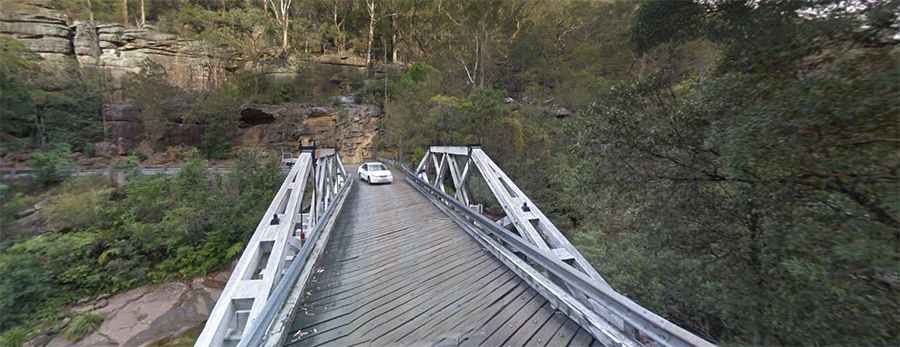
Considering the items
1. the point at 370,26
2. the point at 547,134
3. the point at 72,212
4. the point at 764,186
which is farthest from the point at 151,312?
the point at 370,26

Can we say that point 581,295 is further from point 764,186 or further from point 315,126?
point 315,126

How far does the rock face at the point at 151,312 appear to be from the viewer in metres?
7.62

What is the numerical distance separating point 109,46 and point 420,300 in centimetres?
3736

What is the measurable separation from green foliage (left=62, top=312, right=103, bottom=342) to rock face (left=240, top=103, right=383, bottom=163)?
16.3m

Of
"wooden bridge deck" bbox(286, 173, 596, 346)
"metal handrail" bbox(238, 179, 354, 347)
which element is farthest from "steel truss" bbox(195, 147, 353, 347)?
"wooden bridge deck" bbox(286, 173, 596, 346)

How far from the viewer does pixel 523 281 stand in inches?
122

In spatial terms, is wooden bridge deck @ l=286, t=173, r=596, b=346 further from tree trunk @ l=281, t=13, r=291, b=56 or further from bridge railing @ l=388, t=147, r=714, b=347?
tree trunk @ l=281, t=13, r=291, b=56

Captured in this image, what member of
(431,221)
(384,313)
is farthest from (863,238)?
(431,221)

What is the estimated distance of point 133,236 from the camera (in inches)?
424

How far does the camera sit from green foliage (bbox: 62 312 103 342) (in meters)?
7.63

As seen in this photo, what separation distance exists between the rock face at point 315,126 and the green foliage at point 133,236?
10.00 metres

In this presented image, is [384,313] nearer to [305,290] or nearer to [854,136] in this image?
[305,290]

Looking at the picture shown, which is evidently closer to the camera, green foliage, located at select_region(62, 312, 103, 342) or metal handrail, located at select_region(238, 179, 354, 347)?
metal handrail, located at select_region(238, 179, 354, 347)

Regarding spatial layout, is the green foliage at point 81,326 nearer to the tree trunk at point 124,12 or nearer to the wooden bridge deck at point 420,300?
the wooden bridge deck at point 420,300
